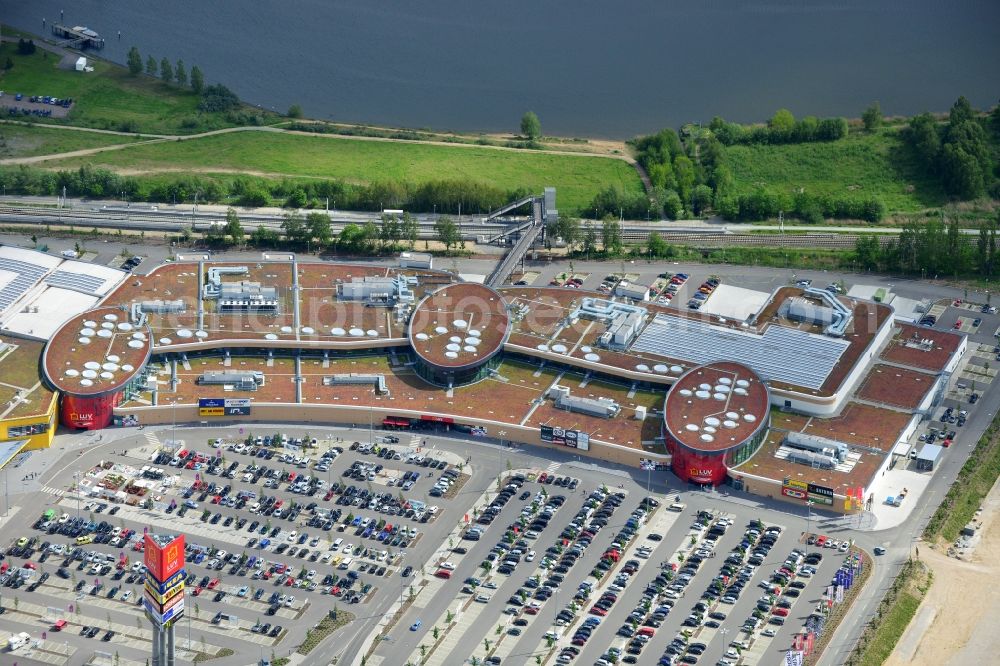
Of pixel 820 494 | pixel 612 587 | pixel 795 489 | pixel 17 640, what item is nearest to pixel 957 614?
pixel 820 494

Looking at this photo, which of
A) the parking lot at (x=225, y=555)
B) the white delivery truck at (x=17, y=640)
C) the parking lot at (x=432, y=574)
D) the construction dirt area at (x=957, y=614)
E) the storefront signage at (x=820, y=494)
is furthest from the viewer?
the storefront signage at (x=820, y=494)

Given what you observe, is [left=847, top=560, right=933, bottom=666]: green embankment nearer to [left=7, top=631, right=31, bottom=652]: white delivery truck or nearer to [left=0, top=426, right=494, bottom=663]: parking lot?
[left=0, top=426, right=494, bottom=663]: parking lot

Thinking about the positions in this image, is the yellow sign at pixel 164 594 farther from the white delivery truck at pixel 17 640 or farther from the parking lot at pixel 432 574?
the white delivery truck at pixel 17 640

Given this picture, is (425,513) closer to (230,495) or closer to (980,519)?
(230,495)

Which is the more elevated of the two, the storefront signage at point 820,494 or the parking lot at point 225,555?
the storefront signage at point 820,494

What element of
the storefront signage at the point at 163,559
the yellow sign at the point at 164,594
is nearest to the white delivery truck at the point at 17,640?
the yellow sign at the point at 164,594

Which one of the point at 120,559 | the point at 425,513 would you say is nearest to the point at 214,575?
the point at 120,559

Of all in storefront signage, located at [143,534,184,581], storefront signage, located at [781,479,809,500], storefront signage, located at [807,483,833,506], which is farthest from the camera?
storefront signage, located at [781,479,809,500]

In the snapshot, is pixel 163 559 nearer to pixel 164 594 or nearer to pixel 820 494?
pixel 164 594

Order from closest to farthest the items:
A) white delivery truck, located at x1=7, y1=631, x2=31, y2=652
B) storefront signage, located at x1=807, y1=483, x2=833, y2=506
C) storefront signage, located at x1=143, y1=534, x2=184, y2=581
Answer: storefront signage, located at x1=143, y1=534, x2=184, y2=581 → white delivery truck, located at x1=7, y1=631, x2=31, y2=652 → storefront signage, located at x1=807, y1=483, x2=833, y2=506

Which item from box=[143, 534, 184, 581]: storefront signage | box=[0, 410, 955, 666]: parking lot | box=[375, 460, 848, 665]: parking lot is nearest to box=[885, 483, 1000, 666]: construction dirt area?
box=[375, 460, 848, 665]: parking lot
